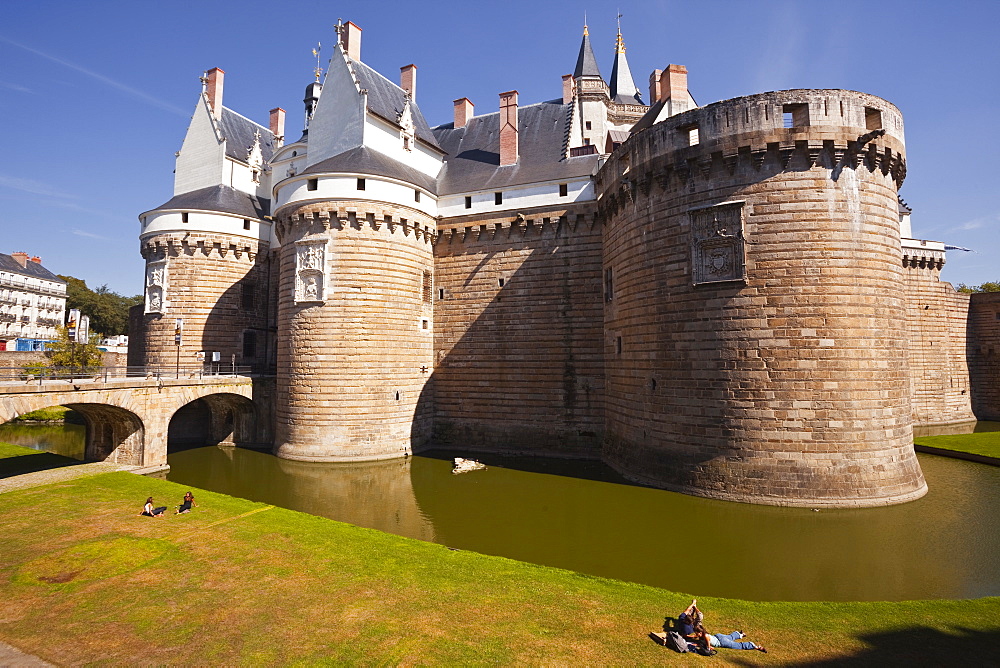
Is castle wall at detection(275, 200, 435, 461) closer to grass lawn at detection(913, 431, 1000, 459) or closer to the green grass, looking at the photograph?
the green grass

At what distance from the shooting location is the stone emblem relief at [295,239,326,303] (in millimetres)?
→ 22047

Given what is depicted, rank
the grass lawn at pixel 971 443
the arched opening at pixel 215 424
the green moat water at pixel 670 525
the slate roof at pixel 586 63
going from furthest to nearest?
the slate roof at pixel 586 63 → the arched opening at pixel 215 424 → the grass lawn at pixel 971 443 → the green moat water at pixel 670 525

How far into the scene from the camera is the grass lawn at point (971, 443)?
20.3 m

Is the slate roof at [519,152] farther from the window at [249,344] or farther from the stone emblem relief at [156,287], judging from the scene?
the stone emblem relief at [156,287]

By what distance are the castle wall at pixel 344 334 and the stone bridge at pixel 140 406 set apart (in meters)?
3.15

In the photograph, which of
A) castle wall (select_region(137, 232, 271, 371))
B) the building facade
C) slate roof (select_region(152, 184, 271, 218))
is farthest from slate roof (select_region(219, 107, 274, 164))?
the building facade

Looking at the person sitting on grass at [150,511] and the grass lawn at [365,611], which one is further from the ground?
the person sitting on grass at [150,511]

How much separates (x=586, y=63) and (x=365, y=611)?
1445 inches

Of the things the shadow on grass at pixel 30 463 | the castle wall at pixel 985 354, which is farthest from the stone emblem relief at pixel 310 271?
the castle wall at pixel 985 354

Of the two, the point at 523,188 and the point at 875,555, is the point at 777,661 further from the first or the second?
Result: the point at 523,188

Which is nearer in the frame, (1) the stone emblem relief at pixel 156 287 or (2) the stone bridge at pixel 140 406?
(2) the stone bridge at pixel 140 406

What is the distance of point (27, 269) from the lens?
56781 mm

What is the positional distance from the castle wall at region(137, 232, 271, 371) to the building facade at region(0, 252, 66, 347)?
37.6 metres

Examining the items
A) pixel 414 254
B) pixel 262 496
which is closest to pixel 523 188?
pixel 414 254
